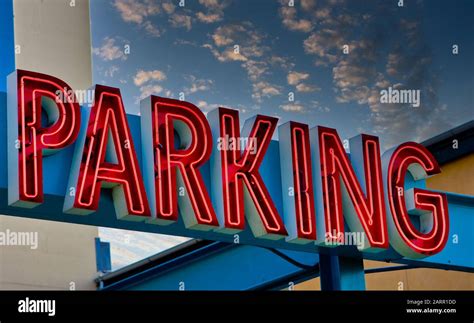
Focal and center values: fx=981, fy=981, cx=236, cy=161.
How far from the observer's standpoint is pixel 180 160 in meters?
13.5

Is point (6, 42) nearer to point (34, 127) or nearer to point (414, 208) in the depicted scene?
point (34, 127)

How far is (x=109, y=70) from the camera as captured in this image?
2694cm

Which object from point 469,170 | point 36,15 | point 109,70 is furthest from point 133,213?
point 109,70

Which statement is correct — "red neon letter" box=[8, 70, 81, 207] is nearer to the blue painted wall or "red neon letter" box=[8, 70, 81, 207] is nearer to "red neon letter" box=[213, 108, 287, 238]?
the blue painted wall

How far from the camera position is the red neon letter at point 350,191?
15.0 meters

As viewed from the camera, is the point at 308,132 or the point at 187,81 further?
the point at 187,81

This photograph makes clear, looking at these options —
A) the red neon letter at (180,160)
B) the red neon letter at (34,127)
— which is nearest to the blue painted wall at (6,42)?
the red neon letter at (34,127)

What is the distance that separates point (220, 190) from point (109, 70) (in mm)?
13790

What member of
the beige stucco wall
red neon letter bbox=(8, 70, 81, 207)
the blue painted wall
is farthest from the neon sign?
the beige stucco wall

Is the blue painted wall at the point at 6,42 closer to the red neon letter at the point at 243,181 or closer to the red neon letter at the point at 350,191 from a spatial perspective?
the red neon letter at the point at 243,181

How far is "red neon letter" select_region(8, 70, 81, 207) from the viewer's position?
12027 millimetres
